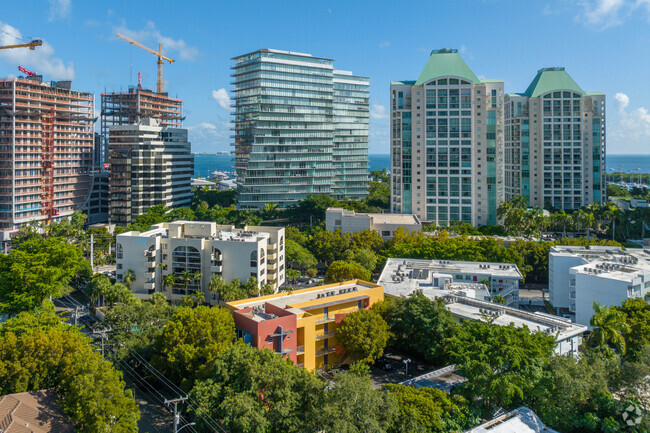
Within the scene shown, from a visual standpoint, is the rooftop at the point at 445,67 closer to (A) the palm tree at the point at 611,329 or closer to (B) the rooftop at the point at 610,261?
(B) the rooftop at the point at 610,261

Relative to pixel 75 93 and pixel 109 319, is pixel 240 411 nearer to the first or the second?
pixel 109 319

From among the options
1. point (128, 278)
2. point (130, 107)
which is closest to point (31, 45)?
point (130, 107)

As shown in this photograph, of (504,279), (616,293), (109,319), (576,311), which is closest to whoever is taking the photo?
(109,319)

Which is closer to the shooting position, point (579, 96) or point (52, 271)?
point (52, 271)

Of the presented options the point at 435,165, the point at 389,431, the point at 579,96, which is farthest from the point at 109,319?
the point at 579,96

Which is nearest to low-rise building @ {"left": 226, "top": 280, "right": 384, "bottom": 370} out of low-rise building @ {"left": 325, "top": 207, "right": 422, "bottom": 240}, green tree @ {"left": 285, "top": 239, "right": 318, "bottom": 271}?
green tree @ {"left": 285, "top": 239, "right": 318, "bottom": 271}

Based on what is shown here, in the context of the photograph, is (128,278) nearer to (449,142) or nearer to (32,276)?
(32,276)

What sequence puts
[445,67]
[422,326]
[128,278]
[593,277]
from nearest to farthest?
[422,326] → [593,277] → [128,278] → [445,67]
